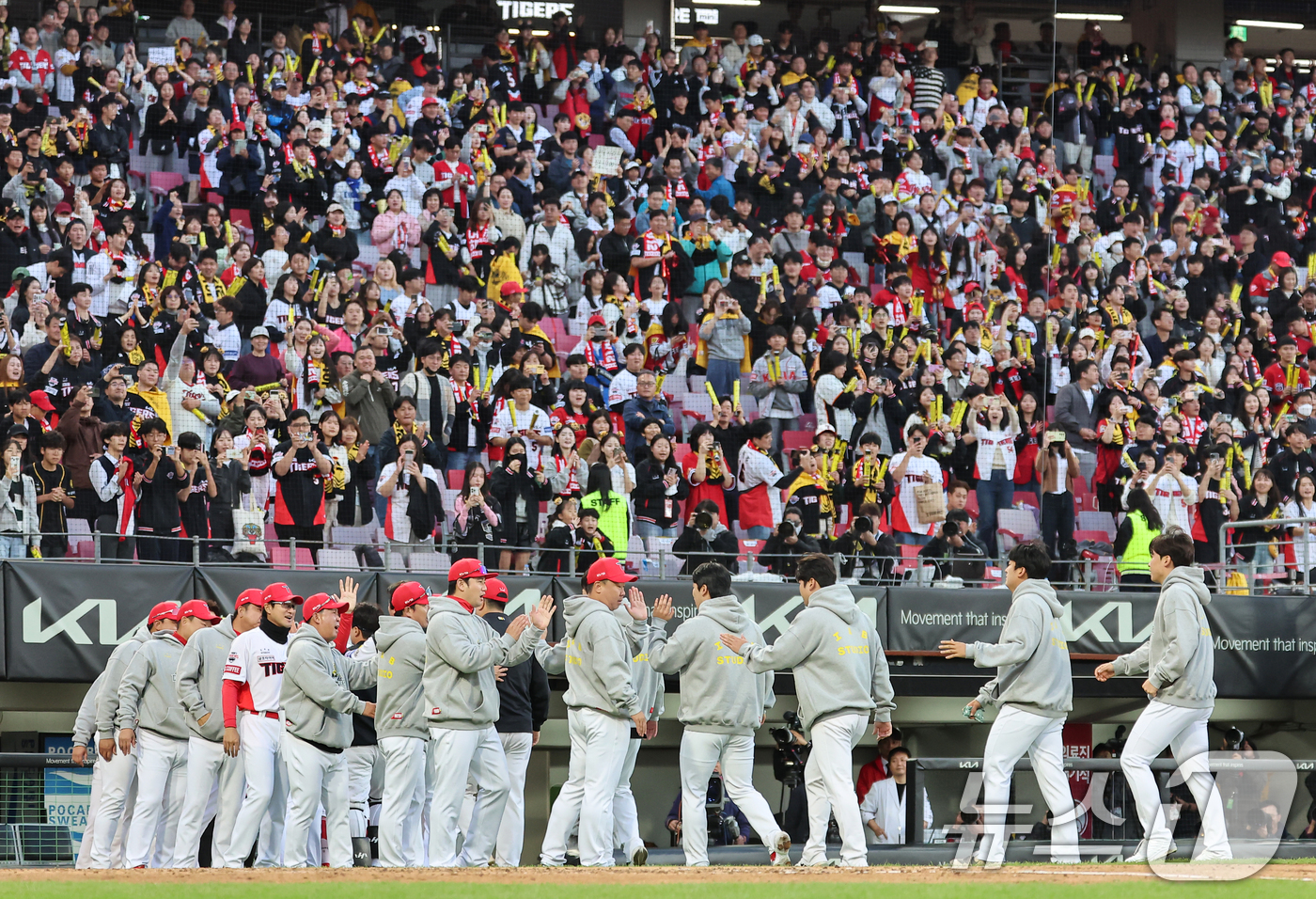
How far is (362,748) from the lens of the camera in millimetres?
10648

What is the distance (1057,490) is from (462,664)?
9.24 metres

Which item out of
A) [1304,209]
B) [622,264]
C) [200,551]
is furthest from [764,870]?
[1304,209]

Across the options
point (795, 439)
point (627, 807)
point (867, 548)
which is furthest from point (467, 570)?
point (795, 439)

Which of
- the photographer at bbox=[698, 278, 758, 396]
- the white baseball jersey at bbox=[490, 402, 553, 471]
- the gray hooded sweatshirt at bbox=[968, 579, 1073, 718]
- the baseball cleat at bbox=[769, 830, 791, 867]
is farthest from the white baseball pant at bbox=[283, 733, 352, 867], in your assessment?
the photographer at bbox=[698, 278, 758, 396]

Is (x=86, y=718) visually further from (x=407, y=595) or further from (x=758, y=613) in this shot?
(x=758, y=613)

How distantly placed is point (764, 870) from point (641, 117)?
14.0m

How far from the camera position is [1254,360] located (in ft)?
64.8

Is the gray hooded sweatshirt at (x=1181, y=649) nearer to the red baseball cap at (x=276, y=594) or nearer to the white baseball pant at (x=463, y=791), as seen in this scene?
the white baseball pant at (x=463, y=791)

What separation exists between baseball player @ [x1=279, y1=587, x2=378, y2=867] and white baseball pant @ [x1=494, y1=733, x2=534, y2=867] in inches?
33.8

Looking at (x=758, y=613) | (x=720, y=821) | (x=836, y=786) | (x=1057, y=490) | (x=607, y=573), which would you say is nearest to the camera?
(x=836, y=786)

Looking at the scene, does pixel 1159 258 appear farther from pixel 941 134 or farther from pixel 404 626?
pixel 404 626

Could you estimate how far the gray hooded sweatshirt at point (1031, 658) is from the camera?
27.1ft

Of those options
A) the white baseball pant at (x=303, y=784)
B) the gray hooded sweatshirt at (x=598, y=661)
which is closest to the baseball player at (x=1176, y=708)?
the gray hooded sweatshirt at (x=598, y=661)

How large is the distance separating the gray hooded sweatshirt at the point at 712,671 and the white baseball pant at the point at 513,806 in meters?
1.15
